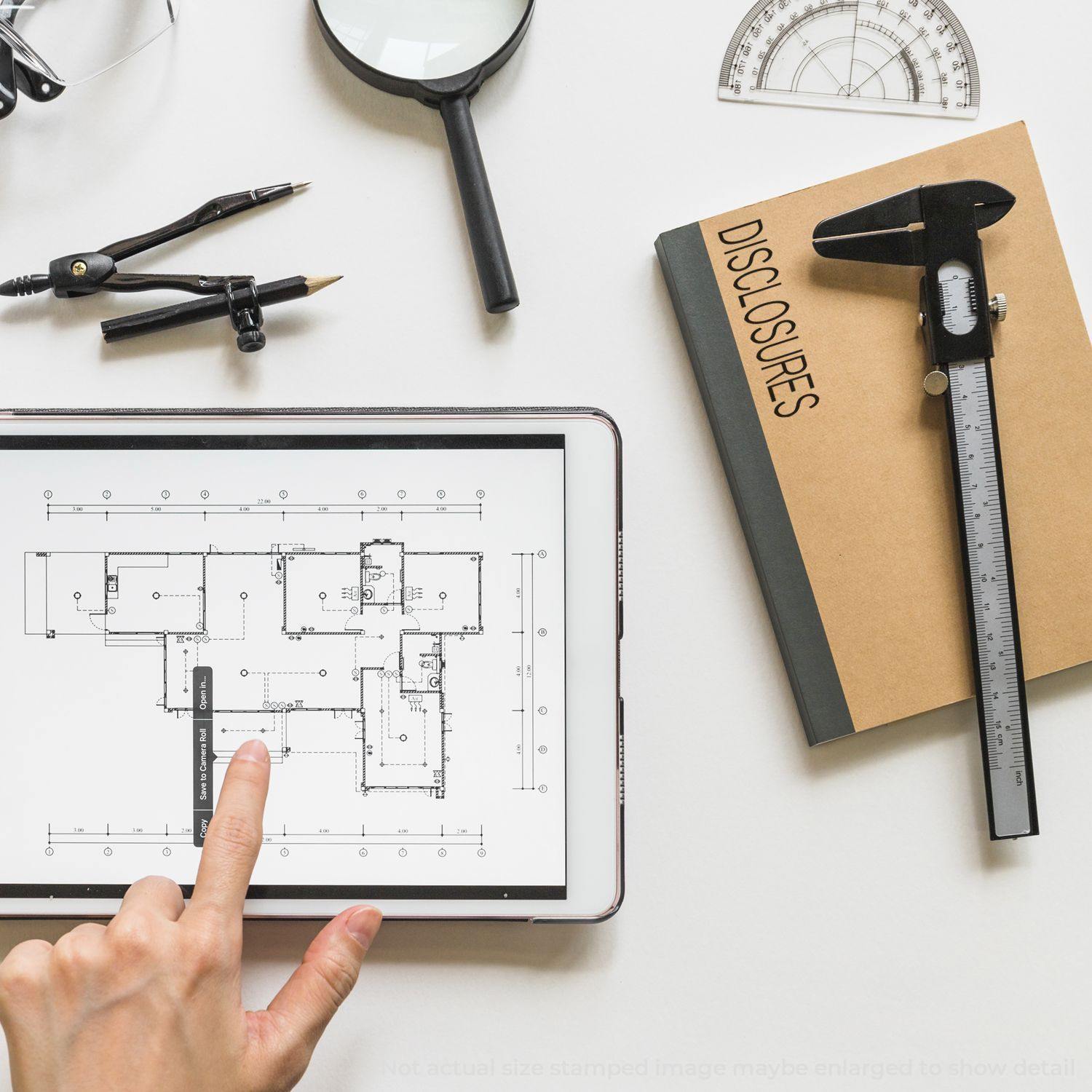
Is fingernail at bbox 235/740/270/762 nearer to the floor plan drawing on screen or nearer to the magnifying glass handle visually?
the floor plan drawing on screen

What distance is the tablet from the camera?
0.66 meters

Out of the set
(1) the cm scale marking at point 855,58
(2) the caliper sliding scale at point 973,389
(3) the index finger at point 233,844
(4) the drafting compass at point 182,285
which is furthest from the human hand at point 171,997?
(1) the cm scale marking at point 855,58

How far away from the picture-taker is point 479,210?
26.7 inches

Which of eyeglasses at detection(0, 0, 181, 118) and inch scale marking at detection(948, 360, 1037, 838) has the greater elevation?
eyeglasses at detection(0, 0, 181, 118)

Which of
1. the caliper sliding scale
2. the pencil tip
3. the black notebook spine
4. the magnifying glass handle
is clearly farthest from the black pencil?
the caliper sliding scale

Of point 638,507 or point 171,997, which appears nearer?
point 171,997

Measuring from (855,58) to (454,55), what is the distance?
33 cm

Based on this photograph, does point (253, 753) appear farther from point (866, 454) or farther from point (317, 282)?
point (866, 454)

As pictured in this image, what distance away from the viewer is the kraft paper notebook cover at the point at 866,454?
693mm

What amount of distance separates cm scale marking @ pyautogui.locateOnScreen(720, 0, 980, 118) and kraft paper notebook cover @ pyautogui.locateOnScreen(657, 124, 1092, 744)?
0.09m

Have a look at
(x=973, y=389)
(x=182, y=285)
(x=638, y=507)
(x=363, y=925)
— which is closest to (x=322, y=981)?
(x=363, y=925)

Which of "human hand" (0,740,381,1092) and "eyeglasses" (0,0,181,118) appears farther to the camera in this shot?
"eyeglasses" (0,0,181,118)

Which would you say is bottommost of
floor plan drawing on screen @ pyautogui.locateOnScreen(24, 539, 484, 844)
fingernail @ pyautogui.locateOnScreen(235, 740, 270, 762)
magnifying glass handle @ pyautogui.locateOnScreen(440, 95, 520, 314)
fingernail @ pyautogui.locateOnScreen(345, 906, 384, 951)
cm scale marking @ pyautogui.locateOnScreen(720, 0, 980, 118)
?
fingernail @ pyautogui.locateOnScreen(345, 906, 384, 951)

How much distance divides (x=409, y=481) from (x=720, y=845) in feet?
1.26
